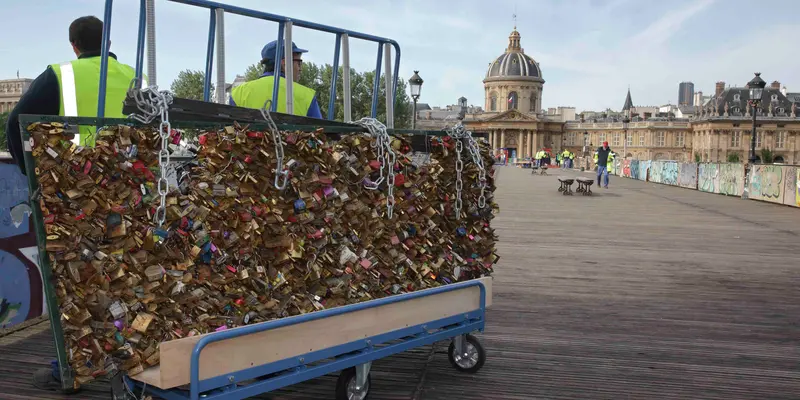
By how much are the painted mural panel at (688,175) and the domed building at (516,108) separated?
A: 11656 cm

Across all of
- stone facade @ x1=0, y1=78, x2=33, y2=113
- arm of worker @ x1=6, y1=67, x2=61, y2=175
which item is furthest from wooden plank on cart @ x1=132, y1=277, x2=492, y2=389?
stone facade @ x1=0, y1=78, x2=33, y2=113

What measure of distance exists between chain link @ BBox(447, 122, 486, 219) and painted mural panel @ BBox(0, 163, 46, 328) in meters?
4.22

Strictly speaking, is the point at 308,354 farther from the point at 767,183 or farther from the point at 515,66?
the point at 515,66

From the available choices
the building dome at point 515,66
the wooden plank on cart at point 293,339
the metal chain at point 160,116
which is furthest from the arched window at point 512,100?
the metal chain at point 160,116

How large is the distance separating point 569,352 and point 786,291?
4542 mm

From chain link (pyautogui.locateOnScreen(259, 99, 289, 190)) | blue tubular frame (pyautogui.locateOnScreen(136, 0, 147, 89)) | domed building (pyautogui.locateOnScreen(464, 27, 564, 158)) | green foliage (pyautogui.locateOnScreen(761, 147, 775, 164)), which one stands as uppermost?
domed building (pyautogui.locateOnScreen(464, 27, 564, 158))

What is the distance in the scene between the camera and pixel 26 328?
21.8ft

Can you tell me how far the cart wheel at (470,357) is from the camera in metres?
5.56

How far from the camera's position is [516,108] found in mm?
167375

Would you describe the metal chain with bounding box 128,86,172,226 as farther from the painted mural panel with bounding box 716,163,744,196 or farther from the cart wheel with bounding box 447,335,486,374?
the painted mural panel with bounding box 716,163,744,196

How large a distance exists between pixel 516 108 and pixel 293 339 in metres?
167

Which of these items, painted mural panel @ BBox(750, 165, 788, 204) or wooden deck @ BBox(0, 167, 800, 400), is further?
painted mural panel @ BBox(750, 165, 788, 204)

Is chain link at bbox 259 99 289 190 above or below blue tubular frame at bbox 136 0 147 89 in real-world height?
below

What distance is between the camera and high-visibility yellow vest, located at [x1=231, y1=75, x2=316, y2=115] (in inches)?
213
